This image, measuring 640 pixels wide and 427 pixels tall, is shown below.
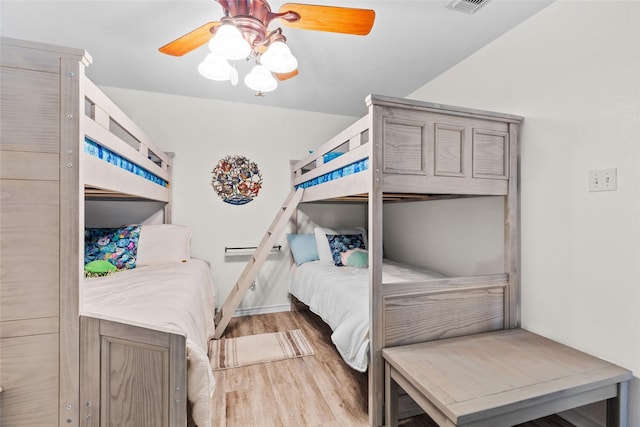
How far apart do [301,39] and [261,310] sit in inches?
110

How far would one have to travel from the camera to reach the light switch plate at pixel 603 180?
1398 mm

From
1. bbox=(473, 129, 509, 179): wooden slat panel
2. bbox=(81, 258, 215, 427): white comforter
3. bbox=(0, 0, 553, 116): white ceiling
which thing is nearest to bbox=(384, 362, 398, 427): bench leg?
bbox=(81, 258, 215, 427): white comforter

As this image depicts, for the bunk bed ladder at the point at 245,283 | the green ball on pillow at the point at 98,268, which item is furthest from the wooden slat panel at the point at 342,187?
the green ball on pillow at the point at 98,268

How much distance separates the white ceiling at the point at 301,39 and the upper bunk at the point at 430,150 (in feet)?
2.16

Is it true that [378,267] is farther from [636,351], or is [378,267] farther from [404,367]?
[636,351]

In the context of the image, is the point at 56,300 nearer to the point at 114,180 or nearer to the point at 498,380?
the point at 114,180

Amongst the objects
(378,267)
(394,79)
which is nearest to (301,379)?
(378,267)

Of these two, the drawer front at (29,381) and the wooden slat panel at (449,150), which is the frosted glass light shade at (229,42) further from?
the drawer front at (29,381)

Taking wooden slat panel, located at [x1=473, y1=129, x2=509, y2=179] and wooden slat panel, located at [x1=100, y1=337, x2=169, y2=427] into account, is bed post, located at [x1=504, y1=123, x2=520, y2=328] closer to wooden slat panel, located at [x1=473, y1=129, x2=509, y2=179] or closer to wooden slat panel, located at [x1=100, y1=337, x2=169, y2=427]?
wooden slat panel, located at [x1=473, y1=129, x2=509, y2=179]

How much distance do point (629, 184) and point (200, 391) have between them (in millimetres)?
2148

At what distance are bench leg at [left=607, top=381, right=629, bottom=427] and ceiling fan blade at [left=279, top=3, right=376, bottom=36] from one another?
6.88 feet

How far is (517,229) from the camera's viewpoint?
1843 mm

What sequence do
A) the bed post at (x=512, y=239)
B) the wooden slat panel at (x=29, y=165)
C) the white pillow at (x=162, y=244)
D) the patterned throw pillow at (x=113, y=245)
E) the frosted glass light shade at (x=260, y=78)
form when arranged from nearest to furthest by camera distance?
the wooden slat panel at (x=29, y=165) → the frosted glass light shade at (x=260, y=78) → the bed post at (x=512, y=239) → the patterned throw pillow at (x=113, y=245) → the white pillow at (x=162, y=244)

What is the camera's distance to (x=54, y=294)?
96 cm
